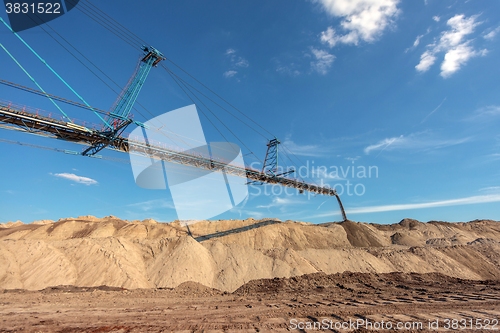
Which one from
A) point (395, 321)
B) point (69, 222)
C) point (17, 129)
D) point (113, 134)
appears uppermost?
point (113, 134)

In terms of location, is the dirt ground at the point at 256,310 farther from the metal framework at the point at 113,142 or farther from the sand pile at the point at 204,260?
the metal framework at the point at 113,142

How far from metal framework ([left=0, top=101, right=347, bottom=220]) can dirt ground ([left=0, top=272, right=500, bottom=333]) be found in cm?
987

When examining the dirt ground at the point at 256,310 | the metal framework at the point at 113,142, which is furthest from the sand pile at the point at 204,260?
the metal framework at the point at 113,142

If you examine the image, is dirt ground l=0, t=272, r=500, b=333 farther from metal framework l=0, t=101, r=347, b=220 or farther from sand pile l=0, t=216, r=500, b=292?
metal framework l=0, t=101, r=347, b=220

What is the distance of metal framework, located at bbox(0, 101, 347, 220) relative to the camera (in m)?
13.6

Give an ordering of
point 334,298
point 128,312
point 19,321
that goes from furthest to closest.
→ point 334,298 → point 128,312 → point 19,321

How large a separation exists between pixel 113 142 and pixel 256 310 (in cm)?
1500

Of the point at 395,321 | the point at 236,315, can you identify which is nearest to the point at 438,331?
the point at 395,321

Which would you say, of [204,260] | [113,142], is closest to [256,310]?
[204,260]

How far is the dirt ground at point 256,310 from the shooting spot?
29.3ft

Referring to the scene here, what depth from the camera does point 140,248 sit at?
75.9 feet

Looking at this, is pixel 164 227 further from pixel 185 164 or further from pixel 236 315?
pixel 236 315

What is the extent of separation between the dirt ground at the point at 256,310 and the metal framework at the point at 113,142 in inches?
389

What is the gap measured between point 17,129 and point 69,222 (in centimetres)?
2849
